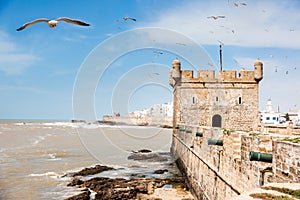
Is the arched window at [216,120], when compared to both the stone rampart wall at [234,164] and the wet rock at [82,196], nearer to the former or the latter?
the stone rampart wall at [234,164]

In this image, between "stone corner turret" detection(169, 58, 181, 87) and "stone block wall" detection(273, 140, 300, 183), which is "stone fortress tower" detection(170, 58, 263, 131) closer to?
"stone corner turret" detection(169, 58, 181, 87)

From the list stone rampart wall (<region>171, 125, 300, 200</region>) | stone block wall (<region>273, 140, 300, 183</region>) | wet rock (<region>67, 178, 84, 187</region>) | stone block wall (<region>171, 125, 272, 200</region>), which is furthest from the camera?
wet rock (<region>67, 178, 84, 187</region>)

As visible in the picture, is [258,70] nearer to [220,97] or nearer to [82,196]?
[220,97]

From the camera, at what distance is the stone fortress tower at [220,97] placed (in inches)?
688

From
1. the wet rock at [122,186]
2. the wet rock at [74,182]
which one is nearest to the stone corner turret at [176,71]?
the wet rock at [122,186]

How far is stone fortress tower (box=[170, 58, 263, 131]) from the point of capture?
17484mm

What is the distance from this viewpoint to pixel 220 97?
1786cm

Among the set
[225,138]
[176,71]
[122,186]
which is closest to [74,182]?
[122,186]

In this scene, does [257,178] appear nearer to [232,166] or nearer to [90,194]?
[232,166]

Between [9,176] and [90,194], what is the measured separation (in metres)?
5.79

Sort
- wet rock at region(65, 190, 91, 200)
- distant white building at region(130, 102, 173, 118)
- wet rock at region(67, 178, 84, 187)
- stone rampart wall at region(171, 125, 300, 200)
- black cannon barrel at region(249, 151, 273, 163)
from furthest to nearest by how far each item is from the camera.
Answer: distant white building at region(130, 102, 173, 118), wet rock at region(67, 178, 84, 187), wet rock at region(65, 190, 91, 200), black cannon barrel at region(249, 151, 273, 163), stone rampart wall at region(171, 125, 300, 200)

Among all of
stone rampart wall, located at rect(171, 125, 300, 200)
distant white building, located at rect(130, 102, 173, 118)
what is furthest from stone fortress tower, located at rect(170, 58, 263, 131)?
distant white building, located at rect(130, 102, 173, 118)

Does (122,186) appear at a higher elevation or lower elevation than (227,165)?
lower

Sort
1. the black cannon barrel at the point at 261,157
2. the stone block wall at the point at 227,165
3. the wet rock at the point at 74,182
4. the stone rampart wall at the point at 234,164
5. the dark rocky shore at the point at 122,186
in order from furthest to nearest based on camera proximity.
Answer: the wet rock at the point at 74,182 < the dark rocky shore at the point at 122,186 < the stone block wall at the point at 227,165 < the black cannon barrel at the point at 261,157 < the stone rampart wall at the point at 234,164
